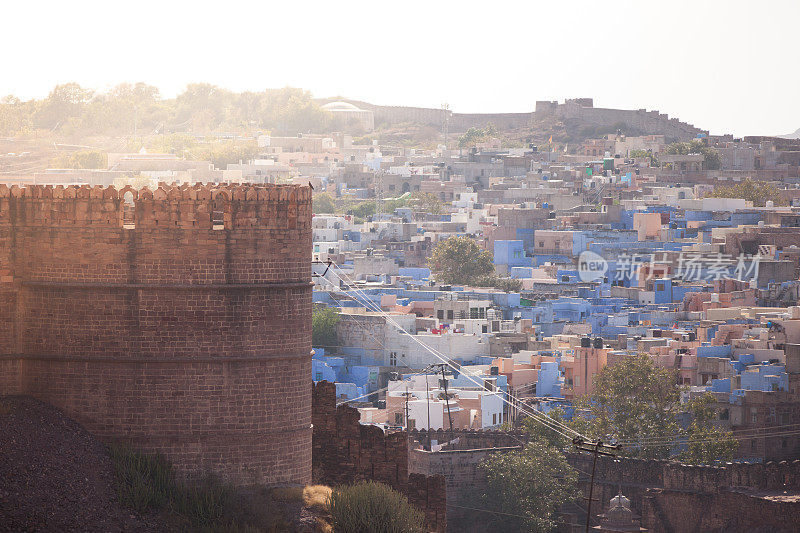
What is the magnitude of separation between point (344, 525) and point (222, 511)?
1050 mm

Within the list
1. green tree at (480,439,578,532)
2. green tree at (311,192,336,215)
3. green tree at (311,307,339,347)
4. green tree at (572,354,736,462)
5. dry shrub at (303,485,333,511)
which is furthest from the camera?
green tree at (311,192,336,215)

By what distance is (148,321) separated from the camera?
1280cm

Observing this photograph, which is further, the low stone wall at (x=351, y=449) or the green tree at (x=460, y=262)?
the green tree at (x=460, y=262)

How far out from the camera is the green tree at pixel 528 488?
88.3 feet

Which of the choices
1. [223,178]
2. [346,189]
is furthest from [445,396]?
[346,189]

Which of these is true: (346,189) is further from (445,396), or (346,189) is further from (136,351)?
(136,351)

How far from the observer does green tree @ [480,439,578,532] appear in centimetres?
2691

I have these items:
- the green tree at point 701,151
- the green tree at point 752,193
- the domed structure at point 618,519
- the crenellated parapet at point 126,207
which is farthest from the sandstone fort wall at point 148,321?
the green tree at point 701,151

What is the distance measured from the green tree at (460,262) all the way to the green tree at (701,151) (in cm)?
3137

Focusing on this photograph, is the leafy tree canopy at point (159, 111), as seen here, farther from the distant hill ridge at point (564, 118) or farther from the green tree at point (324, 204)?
the green tree at point (324, 204)

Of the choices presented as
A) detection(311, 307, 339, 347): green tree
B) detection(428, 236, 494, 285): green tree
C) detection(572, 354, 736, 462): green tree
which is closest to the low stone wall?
detection(572, 354, 736, 462): green tree

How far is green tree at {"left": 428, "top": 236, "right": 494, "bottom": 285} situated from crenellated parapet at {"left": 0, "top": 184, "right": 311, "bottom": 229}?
46.1 meters

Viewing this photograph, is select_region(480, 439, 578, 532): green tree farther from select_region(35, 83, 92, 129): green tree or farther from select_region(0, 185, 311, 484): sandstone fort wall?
select_region(35, 83, 92, 129): green tree

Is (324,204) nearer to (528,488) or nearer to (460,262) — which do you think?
(460,262)
